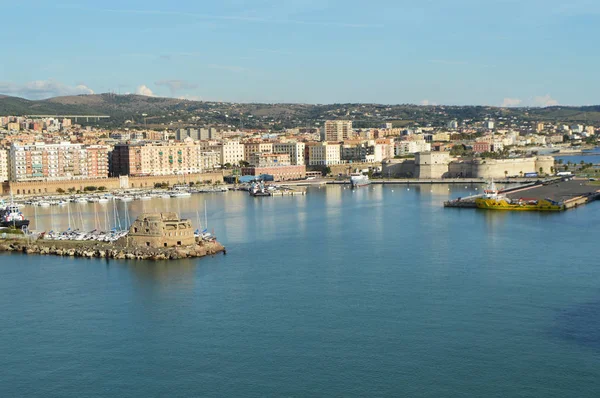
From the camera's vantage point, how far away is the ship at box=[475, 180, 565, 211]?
18172mm

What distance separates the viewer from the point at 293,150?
3309 centimetres

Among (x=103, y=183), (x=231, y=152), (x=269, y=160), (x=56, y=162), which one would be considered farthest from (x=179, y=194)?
(x=231, y=152)

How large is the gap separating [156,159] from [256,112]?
49.0m

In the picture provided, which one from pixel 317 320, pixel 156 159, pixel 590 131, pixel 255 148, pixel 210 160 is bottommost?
pixel 317 320

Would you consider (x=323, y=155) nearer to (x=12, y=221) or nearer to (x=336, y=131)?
(x=336, y=131)

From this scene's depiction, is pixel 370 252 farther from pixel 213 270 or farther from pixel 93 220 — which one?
pixel 93 220

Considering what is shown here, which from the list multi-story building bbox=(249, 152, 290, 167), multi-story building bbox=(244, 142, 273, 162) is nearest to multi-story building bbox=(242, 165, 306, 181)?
multi-story building bbox=(249, 152, 290, 167)

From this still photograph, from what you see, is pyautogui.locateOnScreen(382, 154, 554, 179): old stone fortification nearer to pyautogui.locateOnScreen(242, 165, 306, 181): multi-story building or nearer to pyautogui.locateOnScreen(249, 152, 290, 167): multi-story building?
pyautogui.locateOnScreen(242, 165, 306, 181): multi-story building

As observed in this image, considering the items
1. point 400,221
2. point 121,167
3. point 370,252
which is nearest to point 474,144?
point 121,167

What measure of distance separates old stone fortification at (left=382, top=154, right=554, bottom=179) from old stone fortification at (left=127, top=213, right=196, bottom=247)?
61.4 ft

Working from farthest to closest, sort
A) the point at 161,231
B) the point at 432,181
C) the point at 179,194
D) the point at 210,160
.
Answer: the point at 210,160 → the point at 432,181 → the point at 179,194 → the point at 161,231

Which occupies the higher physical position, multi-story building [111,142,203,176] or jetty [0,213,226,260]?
multi-story building [111,142,203,176]

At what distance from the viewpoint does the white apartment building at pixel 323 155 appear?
110ft

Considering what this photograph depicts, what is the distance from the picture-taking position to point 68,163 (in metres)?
26.2
